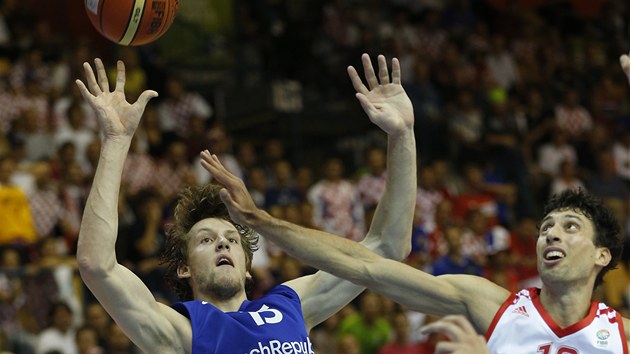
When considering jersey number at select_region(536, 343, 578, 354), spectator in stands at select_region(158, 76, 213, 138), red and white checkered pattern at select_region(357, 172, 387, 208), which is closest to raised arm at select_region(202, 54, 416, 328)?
jersey number at select_region(536, 343, 578, 354)

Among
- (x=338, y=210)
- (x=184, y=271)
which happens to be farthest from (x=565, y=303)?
(x=338, y=210)

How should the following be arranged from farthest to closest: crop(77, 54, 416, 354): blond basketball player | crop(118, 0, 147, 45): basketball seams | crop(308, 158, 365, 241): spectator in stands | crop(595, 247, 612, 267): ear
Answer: crop(308, 158, 365, 241): spectator in stands
crop(118, 0, 147, 45): basketball seams
crop(595, 247, 612, 267): ear
crop(77, 54, 416, 354): blond basketball player

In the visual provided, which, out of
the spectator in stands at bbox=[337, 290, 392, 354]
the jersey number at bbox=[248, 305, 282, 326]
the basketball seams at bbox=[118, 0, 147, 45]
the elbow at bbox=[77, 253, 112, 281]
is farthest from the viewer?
the spectator in stands at bbox=[337, 290, 392, 354]

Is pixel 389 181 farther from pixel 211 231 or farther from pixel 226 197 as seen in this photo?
pixel 226 197

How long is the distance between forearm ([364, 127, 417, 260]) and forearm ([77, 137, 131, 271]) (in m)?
1.33

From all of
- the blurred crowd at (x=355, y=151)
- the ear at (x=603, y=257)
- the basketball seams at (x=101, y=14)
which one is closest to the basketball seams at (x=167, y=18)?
the basketball seams at (x=101, y=14)

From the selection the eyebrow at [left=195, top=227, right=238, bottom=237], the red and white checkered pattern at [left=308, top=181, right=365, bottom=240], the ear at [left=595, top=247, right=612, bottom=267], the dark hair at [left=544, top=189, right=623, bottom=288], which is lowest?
the eyebrow at [left=195, top=227, right=238, bottom=237]

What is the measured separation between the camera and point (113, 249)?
562cm

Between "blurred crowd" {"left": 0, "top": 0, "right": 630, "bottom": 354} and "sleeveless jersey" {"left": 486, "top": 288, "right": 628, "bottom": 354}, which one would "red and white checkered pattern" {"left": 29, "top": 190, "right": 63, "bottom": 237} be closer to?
"blurred crowd" {"left": 0, "top": 0, "right": 630, "bottom": 354}

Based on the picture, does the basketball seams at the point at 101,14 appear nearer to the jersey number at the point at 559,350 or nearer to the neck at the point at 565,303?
the neck at the point at 565,303

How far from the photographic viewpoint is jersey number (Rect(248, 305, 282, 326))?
5966 millimetres

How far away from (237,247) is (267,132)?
32.8 ft

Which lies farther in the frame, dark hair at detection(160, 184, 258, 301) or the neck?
dark hair at detection(160, 184, 258, 301)

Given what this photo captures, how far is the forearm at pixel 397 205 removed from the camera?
20.4ft
